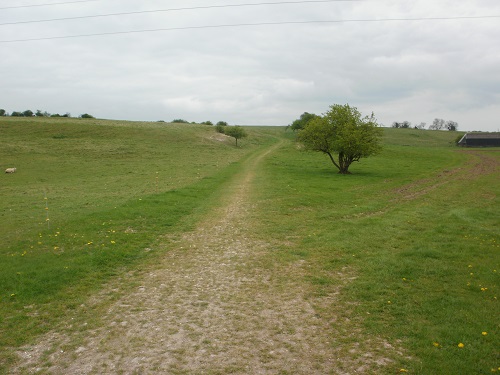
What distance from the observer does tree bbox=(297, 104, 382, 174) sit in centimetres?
3747

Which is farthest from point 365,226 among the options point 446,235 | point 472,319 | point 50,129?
point 50,129

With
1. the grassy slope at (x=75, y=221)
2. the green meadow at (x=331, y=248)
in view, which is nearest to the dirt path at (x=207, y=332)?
the green meadow at (x=331, y=248)

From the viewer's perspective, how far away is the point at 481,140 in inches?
4186

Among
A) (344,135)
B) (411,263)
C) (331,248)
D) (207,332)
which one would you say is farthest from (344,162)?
(207,332)

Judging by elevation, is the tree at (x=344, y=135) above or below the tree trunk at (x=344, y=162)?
above

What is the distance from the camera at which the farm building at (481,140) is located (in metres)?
106

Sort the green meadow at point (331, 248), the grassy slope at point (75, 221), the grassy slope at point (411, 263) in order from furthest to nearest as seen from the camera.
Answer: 1. the grassy slope at point (75, 221)
2. the green meadow at point (331, 248)
3. the grassy slope at point (411, 263)

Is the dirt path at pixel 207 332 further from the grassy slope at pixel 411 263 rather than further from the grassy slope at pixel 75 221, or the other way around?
the grassy slope at pixel 75 221

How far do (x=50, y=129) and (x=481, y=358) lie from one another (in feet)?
258

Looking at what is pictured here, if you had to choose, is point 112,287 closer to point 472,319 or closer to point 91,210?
point 472,319

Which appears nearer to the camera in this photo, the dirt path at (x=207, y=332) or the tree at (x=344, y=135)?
the dirt path at (x=207, y=332)

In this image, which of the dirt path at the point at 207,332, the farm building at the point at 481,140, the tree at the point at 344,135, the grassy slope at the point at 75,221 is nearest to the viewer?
the dirt path at the point at 207,332

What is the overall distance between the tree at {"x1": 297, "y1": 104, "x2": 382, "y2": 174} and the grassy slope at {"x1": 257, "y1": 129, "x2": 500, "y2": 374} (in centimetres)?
1534

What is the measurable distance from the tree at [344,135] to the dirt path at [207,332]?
29.2 meters
